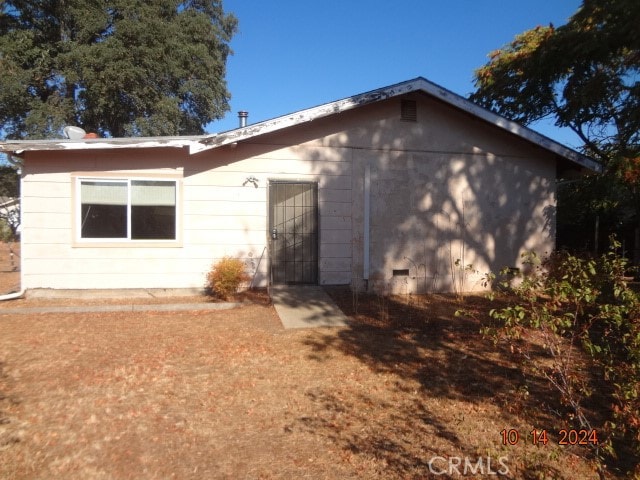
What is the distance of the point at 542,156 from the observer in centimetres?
1049

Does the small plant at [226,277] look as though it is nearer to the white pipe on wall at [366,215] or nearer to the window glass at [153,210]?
the window glass at [153,210]

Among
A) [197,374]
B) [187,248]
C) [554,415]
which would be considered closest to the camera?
[554,415]

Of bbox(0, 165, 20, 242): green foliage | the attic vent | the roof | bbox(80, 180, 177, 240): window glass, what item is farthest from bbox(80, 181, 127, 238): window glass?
bbox(0, 165, 20, 242): green foliage

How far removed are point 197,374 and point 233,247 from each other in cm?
455

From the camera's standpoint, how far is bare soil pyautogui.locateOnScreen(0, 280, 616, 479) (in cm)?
322

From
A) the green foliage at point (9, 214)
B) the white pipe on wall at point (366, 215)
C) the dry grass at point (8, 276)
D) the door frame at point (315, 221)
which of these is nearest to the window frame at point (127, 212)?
the door frame at point (315, 221)

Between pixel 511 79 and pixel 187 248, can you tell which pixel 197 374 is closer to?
pixel 187 248

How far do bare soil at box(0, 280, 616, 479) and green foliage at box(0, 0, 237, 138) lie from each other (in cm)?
1517

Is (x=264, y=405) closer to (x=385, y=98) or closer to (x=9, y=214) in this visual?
(x=385, y=98)

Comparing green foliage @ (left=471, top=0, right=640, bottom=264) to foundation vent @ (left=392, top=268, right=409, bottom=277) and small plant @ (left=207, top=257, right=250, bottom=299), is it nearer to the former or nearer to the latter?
foundation vent @ (left=392, top=268, right=409, bottom=277)

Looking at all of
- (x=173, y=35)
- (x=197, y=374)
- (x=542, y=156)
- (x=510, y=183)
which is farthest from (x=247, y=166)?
(x=173, y=35)

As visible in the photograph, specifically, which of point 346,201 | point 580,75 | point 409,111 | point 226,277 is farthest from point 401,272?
point 580,75

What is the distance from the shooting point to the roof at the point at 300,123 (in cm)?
826

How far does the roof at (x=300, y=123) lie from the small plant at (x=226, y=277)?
2191 mm
